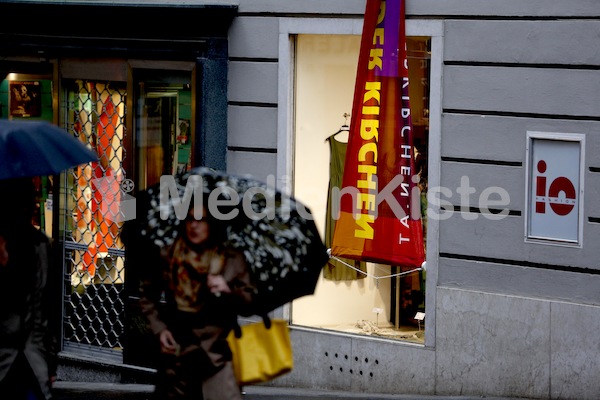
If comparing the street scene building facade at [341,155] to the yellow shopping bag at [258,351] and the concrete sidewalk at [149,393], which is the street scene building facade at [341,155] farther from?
the yellow shopping bag at [258,351]

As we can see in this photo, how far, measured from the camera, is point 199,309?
289 inches

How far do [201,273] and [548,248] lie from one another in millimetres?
3462

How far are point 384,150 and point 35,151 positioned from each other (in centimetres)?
371

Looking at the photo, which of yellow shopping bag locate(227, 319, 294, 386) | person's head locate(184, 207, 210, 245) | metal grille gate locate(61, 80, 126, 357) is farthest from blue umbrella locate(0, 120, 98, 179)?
metal grille gate locate(61, 80, 126, 357)

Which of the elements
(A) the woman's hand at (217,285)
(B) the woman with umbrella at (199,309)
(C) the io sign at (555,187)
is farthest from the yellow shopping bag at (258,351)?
(C) the io sign at (555,187)

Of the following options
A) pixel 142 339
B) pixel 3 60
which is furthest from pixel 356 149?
pixel 3 60

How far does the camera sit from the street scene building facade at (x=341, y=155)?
956cm

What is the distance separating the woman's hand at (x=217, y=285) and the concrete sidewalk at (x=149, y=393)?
3529 mm

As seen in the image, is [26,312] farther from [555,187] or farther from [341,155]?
[555,187]

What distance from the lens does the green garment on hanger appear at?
1091 centimetres

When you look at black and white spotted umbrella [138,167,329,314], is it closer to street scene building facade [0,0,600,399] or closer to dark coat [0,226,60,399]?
dark coat [0,226,60,399]

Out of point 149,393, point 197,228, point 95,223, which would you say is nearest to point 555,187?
point 197,228

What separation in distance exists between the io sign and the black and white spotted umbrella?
117 inches

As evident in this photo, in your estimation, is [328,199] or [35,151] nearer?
[35,151]
